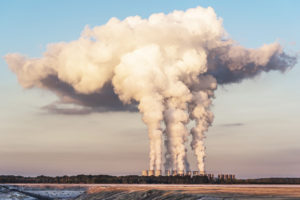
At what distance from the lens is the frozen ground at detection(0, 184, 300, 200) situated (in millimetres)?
53375

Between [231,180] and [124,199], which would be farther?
[231,180]

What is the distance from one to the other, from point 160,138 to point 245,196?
69.0 meters

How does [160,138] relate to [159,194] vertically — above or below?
above

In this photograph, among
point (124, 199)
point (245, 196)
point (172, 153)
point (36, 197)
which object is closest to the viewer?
point (245, 196)

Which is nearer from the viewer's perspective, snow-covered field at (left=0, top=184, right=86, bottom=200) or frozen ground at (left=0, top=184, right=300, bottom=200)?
frozen ground at (left=0, top=184, right=300, bottom=200)

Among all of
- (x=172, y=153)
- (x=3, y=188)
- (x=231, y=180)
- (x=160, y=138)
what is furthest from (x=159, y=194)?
(x=231, y=180)

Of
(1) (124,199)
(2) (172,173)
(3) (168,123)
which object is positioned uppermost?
(3) (168,123)

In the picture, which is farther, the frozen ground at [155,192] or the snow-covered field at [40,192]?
the snow-covered field at [40,192]

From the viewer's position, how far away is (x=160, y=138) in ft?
394

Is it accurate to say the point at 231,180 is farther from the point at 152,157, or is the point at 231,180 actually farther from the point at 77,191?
the point at 77,191

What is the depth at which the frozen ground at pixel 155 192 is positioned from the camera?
5338 cm

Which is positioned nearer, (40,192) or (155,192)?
(155,192)

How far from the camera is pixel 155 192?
205ft

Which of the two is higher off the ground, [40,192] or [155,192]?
[40,192]
